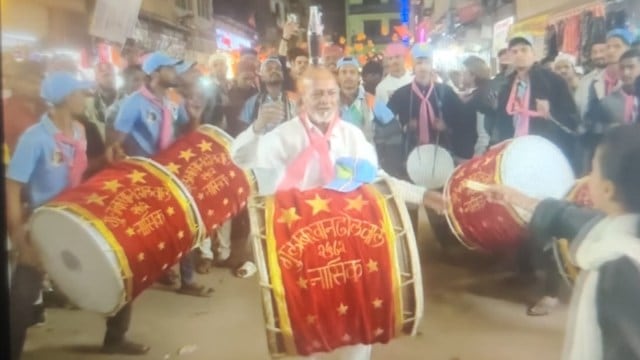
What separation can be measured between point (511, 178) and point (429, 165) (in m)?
0.17

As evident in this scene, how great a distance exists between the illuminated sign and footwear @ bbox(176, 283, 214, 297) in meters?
0.46

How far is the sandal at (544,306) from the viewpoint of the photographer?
1.39m

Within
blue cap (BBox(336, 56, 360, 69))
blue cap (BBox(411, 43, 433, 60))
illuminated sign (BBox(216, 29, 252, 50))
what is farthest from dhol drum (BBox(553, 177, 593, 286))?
illuminated sign (BBox(216, 29, 252, 50))

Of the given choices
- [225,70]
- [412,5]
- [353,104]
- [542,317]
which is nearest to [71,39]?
[225,70]

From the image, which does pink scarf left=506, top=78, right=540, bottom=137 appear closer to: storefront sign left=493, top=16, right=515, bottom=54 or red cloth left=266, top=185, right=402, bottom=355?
storefront sign left=493, top=16, right=515, bottom=54

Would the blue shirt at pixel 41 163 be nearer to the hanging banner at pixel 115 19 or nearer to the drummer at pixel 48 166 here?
the drummer at pixel 48 166

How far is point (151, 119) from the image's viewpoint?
1367mm

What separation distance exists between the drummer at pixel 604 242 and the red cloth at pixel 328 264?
0.89 feet

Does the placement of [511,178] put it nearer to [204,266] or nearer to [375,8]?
[375,8]

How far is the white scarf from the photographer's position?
1343mm

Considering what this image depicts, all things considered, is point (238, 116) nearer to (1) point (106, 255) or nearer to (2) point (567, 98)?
(1) point (106, 255)

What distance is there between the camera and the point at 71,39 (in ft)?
4.36

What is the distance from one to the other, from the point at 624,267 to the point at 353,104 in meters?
0.60

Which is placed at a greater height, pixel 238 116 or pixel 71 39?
pixel 71 39
